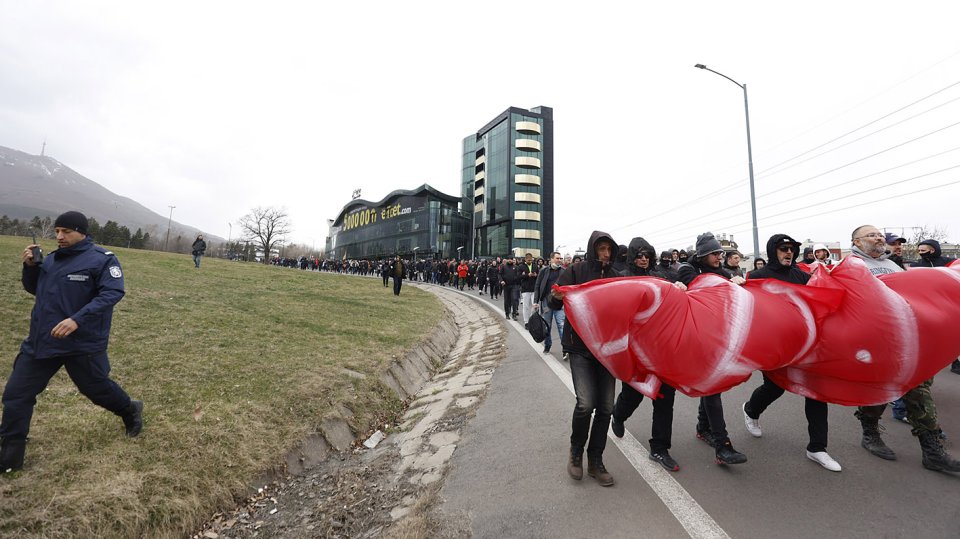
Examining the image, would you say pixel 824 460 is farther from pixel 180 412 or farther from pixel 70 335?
pixel 70 335

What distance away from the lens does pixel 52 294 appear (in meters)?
3.50

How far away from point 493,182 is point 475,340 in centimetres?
5691

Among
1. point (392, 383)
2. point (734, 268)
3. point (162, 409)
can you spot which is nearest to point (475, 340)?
point (392, 383)

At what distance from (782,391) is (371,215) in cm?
8564

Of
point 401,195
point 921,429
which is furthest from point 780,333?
point 401,195

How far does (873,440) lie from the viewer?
365cm

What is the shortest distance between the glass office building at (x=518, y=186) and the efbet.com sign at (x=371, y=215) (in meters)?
16.3

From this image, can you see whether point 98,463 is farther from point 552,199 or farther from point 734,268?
point 552,199

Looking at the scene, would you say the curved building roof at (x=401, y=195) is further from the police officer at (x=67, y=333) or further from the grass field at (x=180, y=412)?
the police officer at (x=67, y=333)

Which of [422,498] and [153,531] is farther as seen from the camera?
[422,498]

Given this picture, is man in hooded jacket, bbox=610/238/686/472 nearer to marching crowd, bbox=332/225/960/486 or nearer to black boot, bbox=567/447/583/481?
marching crowd, bbox=332/225/960/486

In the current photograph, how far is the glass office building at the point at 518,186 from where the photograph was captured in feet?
207

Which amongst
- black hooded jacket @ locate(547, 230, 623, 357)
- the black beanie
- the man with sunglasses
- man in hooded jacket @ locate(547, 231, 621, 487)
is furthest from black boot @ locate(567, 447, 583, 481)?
the black beanie

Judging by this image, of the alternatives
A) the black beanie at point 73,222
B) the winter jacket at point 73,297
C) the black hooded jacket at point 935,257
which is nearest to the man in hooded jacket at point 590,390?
the winter jacket at point 73,297
